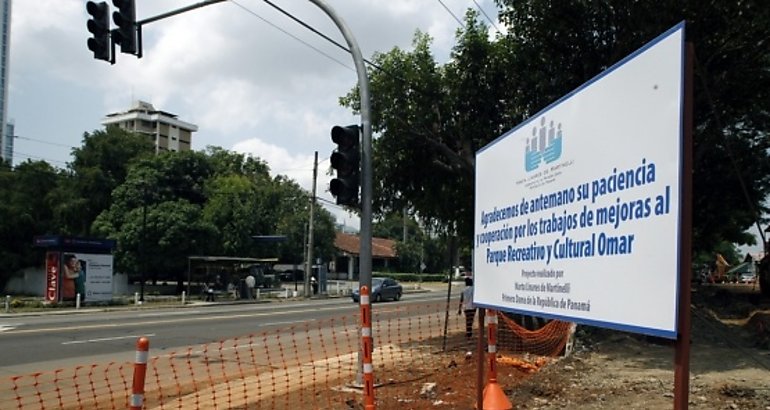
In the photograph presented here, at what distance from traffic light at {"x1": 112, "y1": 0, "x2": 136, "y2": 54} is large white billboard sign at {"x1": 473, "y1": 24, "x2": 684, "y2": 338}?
25.3 feet

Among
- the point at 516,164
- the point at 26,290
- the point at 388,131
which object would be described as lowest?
the point at 26,290

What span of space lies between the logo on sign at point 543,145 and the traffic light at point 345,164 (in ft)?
13.2

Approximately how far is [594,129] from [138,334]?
17221mm

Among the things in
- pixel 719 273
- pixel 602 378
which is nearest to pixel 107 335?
pixel 602 378

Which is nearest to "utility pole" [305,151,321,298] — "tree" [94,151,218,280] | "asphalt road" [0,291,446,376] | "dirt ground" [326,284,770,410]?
"tree" [94,151,218,280]

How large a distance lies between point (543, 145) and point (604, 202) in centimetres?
123

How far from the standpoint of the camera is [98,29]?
37.4ft

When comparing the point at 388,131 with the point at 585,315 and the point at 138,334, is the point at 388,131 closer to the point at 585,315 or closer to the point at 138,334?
the point at 138,334

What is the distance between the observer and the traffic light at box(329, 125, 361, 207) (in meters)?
9.46

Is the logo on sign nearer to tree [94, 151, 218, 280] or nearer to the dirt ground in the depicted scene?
the dirt ground

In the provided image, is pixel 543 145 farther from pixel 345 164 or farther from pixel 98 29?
pixel 98 29

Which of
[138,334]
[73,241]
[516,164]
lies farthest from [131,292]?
[516,164]

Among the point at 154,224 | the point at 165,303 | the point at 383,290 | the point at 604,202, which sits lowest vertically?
the point at 165,303

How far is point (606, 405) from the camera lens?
7.61m
